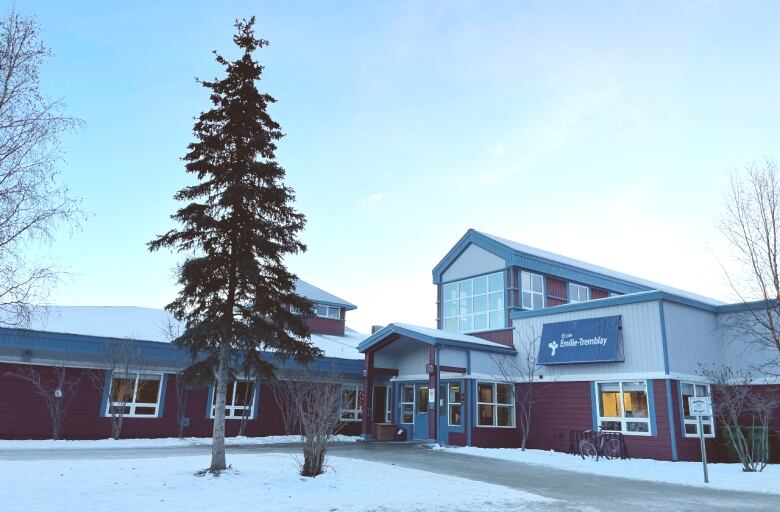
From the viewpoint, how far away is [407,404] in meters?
26.6

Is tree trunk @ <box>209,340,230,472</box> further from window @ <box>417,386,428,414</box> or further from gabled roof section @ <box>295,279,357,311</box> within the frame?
gabled roof section @ <box>295,279,357,311</box>

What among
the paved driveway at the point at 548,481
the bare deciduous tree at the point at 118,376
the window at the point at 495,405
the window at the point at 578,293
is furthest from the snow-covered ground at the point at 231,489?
the window at the point at 578,293

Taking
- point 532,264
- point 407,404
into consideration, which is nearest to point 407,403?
point 407,404

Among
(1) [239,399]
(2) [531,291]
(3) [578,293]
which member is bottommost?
(1) [239,399]

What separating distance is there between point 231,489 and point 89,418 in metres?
14.3

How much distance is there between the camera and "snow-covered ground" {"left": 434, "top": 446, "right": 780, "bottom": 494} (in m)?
14.4

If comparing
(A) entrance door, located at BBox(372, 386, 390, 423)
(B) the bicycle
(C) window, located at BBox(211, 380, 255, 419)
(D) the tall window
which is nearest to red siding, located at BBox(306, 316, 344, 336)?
(A) entrance door, located at BBox(372, 386, 390, 423)

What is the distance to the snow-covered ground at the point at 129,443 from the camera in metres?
19.2

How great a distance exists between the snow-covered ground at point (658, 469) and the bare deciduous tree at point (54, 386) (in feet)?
→ 49.0

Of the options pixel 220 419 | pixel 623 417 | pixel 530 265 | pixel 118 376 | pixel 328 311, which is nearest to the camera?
pixel 220 419

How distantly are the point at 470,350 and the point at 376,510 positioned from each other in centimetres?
1400

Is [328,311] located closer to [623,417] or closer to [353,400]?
[353,400]

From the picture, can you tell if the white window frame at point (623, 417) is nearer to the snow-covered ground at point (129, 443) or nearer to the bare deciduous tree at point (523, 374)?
the bare deciduous tree at point (523, 374)

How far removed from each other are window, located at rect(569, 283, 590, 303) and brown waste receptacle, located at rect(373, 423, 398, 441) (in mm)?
11051
